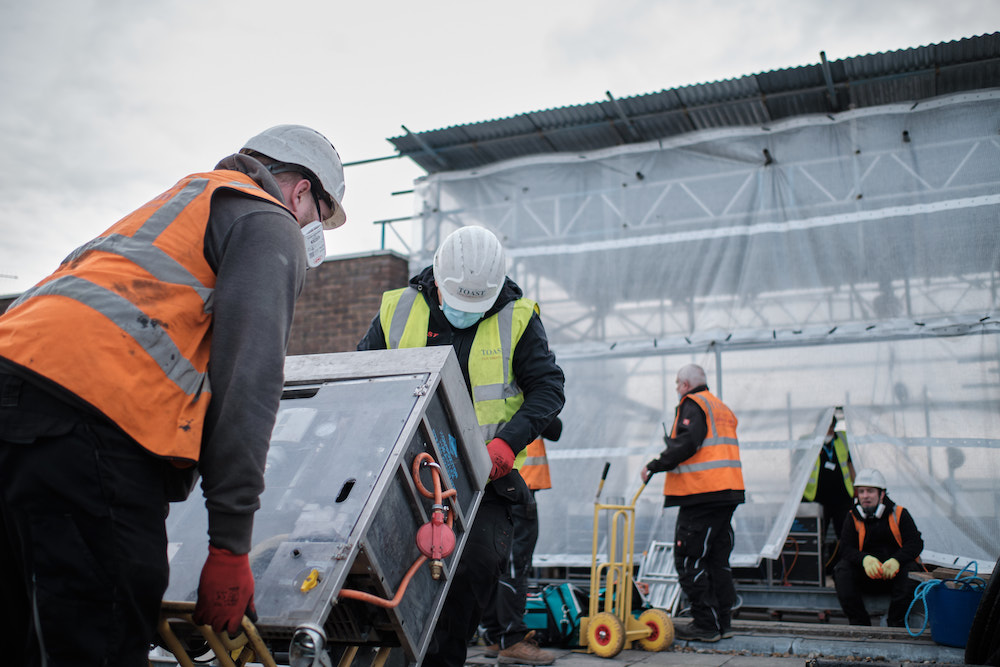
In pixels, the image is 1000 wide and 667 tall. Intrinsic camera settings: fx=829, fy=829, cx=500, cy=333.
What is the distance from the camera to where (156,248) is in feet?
5.90

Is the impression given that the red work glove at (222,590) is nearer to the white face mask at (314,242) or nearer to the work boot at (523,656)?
the white face mask at (314,242)

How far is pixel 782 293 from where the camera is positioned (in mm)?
8828

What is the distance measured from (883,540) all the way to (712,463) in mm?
2262

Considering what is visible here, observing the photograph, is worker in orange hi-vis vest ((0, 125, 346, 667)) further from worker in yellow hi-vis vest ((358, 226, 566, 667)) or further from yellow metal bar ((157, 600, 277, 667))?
worker in yellow hi-vis vest ((358, 226, 566, 667))

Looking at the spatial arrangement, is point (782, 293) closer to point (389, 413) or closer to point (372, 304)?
point (372, 304)

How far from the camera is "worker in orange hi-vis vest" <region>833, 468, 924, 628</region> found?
699cm

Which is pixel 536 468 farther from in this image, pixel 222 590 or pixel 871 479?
pixel 222 590

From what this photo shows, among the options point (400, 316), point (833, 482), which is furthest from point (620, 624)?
point (833, 482)

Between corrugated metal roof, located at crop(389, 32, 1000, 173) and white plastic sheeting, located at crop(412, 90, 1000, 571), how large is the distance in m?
0.23

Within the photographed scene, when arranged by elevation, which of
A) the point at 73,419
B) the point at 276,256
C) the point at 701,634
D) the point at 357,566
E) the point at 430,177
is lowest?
the point at 701,634

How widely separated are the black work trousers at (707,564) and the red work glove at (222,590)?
4.90 metres

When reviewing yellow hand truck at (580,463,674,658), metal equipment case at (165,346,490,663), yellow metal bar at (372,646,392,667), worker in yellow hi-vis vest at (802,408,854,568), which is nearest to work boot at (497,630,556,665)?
yellow hand truck at (580,463,674,658)

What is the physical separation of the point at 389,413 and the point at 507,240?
26.3ft

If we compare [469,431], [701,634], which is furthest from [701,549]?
[469,431]
